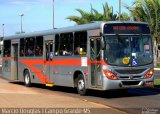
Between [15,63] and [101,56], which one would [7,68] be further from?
[101,56]

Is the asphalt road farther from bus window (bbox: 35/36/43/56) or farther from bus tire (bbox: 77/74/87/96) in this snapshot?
bus window (bbox: 35/36/43/56)

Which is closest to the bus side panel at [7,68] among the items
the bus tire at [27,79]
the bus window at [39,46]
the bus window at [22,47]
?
the bus window at [22,47]

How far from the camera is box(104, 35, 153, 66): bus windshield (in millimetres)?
18922

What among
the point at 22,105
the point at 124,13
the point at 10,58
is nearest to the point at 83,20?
the point at 124,13

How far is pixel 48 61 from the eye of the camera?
78.2 ft

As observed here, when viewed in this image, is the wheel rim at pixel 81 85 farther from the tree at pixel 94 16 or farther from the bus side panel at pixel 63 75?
the tree at pixel 94 16

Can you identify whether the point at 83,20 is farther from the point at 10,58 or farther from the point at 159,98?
the point at 159,98

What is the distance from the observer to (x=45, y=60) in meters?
24.2

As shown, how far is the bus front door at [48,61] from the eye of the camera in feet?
77.3

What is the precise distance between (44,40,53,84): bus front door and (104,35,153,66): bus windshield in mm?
5141

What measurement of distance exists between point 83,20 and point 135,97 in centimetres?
4438

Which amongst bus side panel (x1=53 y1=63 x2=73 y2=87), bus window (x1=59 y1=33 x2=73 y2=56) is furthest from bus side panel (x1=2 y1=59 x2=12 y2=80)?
bus window (x1=59 y1=33 x2=73 y2=56)

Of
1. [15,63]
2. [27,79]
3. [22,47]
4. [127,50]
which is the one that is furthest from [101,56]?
[15,63]

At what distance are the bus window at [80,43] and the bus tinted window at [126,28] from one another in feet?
4.86
